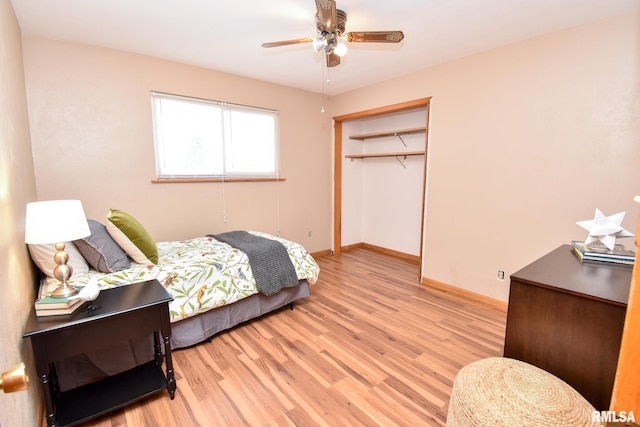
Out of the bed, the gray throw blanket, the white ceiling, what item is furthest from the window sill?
the white ceiling

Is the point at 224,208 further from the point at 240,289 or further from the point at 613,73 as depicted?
the point at 613,73

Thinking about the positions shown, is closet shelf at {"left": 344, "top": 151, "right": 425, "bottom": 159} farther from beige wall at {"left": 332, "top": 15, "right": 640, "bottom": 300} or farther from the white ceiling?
the white ceiling

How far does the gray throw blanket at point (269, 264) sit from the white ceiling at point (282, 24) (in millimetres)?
1894

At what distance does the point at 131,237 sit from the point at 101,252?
217 mm

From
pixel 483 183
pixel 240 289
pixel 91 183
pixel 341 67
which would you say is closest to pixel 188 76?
pixel 91 183

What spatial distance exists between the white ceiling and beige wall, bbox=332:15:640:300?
20 cm

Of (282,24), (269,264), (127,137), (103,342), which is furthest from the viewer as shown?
(127,137)

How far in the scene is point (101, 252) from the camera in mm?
2006

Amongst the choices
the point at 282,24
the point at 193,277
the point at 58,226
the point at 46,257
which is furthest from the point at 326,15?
the point at 46,257

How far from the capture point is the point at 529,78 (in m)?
2.66

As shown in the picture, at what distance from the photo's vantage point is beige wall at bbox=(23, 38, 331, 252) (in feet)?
8.56

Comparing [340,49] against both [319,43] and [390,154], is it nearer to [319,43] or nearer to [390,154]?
[319,43]

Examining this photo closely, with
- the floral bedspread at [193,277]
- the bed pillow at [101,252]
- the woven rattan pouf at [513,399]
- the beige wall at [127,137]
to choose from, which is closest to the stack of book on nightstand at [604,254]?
the woven rattan pouf at [513,399]

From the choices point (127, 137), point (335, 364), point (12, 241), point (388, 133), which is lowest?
point (335, 364)
